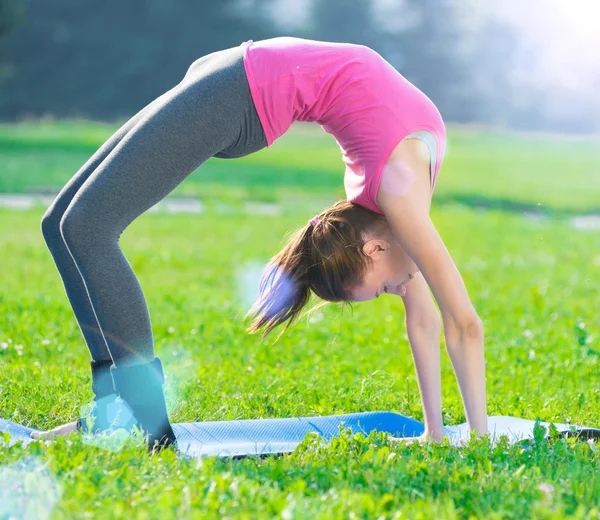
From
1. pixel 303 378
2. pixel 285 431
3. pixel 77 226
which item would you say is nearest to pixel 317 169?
pixel 303 378

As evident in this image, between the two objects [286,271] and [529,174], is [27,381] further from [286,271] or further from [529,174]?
[529,174]

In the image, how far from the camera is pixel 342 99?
2.70 metres

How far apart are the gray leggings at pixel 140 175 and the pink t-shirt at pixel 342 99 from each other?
0.06 metres

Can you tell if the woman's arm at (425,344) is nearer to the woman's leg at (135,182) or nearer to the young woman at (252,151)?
the young woman at (252,151)

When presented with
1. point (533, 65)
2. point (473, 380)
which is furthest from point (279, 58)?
point (533, 65)

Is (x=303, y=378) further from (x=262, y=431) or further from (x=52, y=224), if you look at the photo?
(x=52, y=224)

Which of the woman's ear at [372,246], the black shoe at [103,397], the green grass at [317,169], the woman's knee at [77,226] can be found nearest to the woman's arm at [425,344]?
the woman's ear at [372,246]

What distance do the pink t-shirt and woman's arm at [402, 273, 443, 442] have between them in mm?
596

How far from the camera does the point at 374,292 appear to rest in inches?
117

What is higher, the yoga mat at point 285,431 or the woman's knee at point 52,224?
the woman's knee at point 52,224

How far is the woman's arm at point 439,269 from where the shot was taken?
263cm

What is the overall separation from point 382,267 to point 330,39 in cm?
3188

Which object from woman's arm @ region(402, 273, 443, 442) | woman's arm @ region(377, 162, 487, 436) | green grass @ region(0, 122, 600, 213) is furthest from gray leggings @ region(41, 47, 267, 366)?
green grass @ region(0, 122, 600, 213)

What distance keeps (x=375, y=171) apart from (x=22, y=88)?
3033 centimetres
